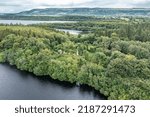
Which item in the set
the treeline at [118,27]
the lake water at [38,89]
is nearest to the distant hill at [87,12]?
the treeline at [118,27]

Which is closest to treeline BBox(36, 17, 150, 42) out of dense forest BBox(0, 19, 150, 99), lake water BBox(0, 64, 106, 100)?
dense forest BBox(0, 19, 150, 99)

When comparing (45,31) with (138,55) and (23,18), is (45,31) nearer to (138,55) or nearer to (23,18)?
(23,18)

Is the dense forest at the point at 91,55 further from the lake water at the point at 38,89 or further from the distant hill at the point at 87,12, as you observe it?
the distant hill at the point at 87,12

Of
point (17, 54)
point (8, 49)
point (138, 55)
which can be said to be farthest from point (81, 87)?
point (8, 49)

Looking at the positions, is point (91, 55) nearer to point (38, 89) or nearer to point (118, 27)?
point (38, 89)

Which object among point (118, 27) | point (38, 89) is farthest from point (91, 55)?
point (118, 27)
